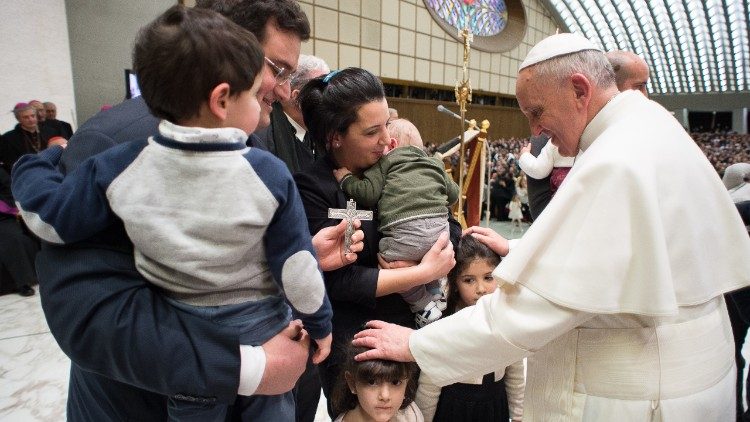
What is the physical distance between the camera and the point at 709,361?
114 cm

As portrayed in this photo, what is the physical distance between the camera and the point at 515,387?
1.93 metres

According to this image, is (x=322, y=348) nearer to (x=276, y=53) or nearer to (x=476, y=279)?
(x=276, y=53)

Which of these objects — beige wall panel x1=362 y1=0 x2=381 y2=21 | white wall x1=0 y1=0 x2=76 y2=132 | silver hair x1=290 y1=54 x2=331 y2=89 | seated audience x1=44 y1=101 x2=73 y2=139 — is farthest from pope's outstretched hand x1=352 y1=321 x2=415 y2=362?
beige wall panel x1=362 y1=0 x2=381 y2=21

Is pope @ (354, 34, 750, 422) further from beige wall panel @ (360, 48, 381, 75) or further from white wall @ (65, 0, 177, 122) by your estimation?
beige wall panel @ (360, 48, 381, 75)

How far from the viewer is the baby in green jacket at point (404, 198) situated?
4.50ft

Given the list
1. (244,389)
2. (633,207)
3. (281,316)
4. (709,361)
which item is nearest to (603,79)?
(633,207)

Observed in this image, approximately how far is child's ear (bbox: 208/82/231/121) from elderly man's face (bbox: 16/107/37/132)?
5.18 metres

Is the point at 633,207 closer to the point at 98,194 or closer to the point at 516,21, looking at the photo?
the point at 98,194

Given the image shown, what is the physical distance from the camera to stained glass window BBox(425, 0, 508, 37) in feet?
55.4

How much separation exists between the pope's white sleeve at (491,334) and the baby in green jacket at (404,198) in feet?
0.85

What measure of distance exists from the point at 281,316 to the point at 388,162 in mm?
660

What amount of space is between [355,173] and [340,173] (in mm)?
60

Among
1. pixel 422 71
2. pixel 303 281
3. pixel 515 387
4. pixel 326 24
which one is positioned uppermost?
pixel 326 24

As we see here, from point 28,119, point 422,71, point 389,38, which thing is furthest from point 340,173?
point 422,71
